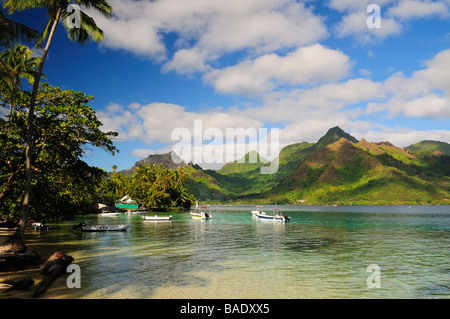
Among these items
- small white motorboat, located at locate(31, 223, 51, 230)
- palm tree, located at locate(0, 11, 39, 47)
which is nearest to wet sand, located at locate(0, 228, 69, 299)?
palm tree, located at locate(0, 11, 39, 47)

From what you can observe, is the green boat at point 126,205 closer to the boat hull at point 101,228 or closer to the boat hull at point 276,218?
the boat hull at point 276,218

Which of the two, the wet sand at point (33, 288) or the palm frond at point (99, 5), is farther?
the palm frond at point (99, 5)

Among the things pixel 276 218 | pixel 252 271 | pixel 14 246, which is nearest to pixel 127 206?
pixel 276 218

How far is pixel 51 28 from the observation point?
23.2m

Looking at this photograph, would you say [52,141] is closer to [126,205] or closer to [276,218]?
[276,218]

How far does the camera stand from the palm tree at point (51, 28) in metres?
21.2

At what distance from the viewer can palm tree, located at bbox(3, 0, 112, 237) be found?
69.7ft

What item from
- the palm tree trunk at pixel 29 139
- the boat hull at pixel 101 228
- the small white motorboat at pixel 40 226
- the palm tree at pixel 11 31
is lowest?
the boat hull at pixel 101 228

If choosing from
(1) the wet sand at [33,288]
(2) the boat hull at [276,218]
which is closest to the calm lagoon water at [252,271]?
(1) the wet sand at [33,288]

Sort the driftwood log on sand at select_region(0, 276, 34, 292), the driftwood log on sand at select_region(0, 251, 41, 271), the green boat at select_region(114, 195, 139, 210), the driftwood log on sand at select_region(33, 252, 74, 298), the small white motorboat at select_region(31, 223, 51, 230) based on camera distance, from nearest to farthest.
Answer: the driftwood log on sand at select_region(0, 276, 34, 292), the driftwood log on sand at select_region(33, 252, 74, 298), the driftwood log on sand at select_region(0, 251, 41, 271), the small white motorboat at select_region(31, 223, 51, 230), the green boat at select_region(114, 195, 139, 210)

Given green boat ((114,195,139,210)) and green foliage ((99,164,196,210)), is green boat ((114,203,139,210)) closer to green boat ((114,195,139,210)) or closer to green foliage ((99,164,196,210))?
green boat ((114,195,139,210))

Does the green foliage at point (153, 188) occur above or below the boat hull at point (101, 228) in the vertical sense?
above
